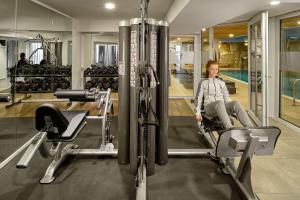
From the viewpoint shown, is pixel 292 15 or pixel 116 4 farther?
pixel 116 4

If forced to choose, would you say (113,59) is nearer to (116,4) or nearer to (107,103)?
(116,4)

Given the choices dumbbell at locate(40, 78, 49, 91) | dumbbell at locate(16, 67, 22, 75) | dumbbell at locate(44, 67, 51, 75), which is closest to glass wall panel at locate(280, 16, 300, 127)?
dumbbell at locate(16, 67, 22, 75)

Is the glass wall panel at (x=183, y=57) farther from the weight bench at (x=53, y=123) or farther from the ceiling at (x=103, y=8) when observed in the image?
the weight bench at (x=53, y=123)

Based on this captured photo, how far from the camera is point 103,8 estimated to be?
509cm

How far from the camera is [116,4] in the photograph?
4.72 m

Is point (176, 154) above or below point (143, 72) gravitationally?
below

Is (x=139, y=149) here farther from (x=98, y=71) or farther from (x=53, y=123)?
(x=98, y=71)

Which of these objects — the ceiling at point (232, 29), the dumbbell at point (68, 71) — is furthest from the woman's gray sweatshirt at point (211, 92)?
the dumbbell at point (68, 71)

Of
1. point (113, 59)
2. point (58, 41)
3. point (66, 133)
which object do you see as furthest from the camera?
point (113, 59)

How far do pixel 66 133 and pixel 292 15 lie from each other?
3.97 meters

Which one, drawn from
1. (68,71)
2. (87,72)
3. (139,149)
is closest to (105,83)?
(87,72)

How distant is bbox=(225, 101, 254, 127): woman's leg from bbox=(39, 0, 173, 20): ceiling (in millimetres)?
2343

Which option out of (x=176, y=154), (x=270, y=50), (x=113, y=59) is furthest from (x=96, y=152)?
(x=113, y=59)

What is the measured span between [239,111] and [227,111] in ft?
0.69
